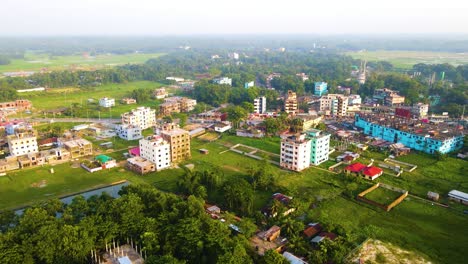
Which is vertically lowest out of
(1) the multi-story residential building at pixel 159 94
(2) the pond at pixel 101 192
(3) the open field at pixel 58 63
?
(2) the pond at pixel 101 192

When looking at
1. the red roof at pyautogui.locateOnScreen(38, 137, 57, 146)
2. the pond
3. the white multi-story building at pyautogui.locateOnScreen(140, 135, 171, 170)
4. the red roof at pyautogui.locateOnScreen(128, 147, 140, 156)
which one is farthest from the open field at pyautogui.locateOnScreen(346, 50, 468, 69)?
the pond

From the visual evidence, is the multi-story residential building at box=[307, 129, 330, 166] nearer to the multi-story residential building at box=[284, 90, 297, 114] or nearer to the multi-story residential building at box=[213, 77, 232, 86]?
the multi-story residential building at box=[284, 90, 297, 114]

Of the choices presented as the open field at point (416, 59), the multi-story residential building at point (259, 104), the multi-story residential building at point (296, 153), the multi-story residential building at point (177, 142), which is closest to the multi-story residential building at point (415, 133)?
the multi-story residential building at point (296, 153)

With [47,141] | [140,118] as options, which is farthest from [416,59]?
[47,141]

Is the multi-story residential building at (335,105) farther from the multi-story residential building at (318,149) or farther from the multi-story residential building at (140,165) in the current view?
the multi-story residential building at (140,165)

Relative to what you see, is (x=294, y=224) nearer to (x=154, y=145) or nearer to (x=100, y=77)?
(x=154, y=145)

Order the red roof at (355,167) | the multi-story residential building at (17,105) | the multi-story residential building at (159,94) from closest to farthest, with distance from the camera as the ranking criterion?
the red roof at (355,167)
the multi-story residential building at (17,105)
the multi-story residential building at (159,94)
